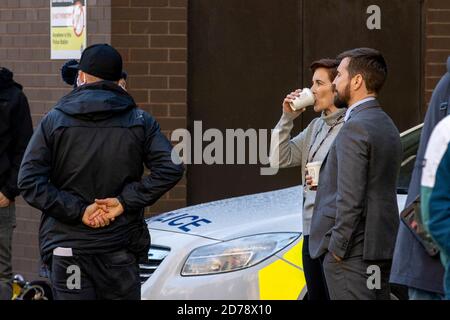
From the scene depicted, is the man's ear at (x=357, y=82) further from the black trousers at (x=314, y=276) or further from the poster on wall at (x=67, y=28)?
the poster on wall at (x=67, y=28)

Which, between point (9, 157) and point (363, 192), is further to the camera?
point (9, 157)

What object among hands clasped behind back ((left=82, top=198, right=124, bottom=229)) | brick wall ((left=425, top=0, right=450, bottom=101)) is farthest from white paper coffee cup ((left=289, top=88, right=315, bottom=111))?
brick wall ((left=425, top=0, right=450, bottom=101))

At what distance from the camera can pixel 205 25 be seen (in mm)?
10438

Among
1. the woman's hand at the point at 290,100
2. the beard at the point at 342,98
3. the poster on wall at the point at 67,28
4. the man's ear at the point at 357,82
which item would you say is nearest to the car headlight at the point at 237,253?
the woman's hand at the point at 290,100

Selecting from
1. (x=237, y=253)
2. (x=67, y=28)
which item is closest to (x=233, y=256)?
(x=237, y=253)

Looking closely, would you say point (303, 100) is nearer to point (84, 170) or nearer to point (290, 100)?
point (290, 100)

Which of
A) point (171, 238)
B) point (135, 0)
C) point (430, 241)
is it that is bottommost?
point (171, 238)

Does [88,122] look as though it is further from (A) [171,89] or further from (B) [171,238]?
(A) [171,89]

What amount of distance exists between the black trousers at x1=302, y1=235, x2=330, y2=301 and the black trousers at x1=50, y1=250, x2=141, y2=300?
3.20ft

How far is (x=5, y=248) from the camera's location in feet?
25.8

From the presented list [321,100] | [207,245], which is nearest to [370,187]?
[321,100]

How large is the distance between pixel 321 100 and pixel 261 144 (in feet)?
13.6

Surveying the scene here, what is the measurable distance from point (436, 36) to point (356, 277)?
5.18 metres

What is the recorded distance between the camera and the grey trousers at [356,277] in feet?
18.5
